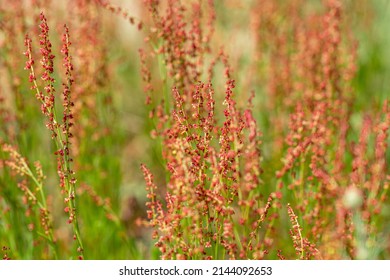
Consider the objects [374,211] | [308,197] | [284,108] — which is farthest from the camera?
[284,108]

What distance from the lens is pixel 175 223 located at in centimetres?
202

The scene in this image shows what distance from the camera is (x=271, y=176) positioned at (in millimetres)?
3398

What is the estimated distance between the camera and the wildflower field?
207 cm

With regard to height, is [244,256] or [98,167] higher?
[98,167]

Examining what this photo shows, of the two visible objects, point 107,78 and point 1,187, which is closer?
point 1,187

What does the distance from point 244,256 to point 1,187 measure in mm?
1569

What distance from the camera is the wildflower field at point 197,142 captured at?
2066mm

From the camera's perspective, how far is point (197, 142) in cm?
227

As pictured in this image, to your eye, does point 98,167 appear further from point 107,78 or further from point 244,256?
point 244,256
